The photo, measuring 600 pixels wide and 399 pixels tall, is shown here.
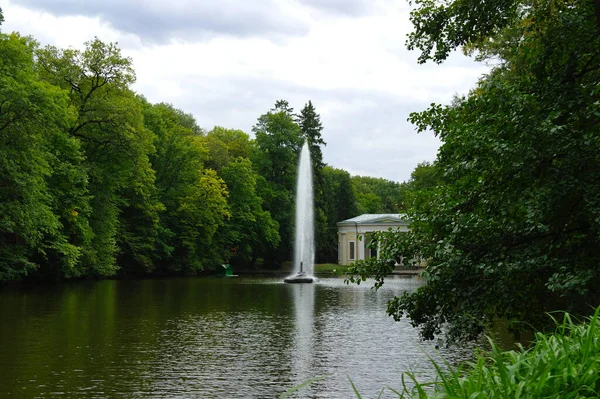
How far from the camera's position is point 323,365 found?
1257 centimetres

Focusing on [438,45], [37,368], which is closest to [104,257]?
[37,368]

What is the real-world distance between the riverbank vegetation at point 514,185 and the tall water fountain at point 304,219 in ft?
138

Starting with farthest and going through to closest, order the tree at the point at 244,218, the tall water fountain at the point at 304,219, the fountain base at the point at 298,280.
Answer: the tree at the point at 244,218
the tall water fountain at the point at 304,219
the fountain base at the point at 298,280

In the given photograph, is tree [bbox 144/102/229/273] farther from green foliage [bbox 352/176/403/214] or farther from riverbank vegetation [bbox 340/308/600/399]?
riverbank vegetation [bbox 340/308/600/399]

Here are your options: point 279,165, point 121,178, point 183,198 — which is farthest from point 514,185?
point 279,165

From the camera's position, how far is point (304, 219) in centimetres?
5950

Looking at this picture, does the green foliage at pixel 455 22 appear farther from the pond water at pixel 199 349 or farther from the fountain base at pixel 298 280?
the fountain base at pixel 298 280

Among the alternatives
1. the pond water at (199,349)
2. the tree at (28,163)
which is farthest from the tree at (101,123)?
the pond water at (199,349)

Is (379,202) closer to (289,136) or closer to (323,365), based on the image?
(289,136)

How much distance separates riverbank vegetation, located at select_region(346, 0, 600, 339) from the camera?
7.89m

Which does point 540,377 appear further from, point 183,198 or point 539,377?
point 183,198

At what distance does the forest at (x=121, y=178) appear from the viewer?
29500 millimetres

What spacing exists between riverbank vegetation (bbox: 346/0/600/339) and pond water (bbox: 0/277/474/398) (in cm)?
233

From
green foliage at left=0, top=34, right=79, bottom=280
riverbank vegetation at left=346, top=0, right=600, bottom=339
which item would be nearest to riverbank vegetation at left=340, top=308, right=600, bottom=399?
riverbank vegetation at left=346, top=0, right=600, bottom=339
